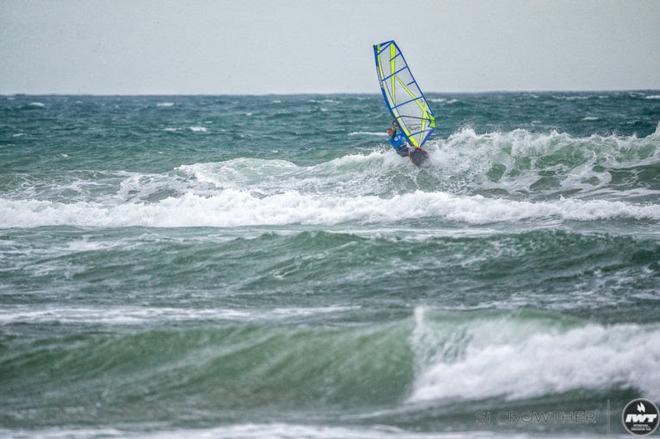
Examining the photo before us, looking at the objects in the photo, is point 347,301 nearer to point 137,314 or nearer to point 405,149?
point 137,314

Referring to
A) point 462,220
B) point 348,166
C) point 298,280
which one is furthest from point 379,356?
point 348,166

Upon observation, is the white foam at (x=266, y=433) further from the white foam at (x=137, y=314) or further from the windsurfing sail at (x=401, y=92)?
the windsurfing sail at (x=401, y=92)

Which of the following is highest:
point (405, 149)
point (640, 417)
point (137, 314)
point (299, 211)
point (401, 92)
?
point (401, 92)

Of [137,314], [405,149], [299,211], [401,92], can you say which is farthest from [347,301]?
[405,149]

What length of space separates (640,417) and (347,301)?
3.83m

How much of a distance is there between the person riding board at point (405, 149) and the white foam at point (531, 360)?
1167cm

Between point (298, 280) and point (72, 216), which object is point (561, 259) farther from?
point (72, 216)

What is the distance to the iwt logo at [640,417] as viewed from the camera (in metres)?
5.73

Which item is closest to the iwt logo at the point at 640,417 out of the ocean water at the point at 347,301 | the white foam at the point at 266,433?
the ocean water at the point at 347,301

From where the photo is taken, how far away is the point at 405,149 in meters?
19.0

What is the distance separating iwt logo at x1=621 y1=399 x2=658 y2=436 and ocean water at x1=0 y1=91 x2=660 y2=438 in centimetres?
10

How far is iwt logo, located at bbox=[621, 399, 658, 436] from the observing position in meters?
5.73

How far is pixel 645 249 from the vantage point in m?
10.5

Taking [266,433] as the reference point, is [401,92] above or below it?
above
